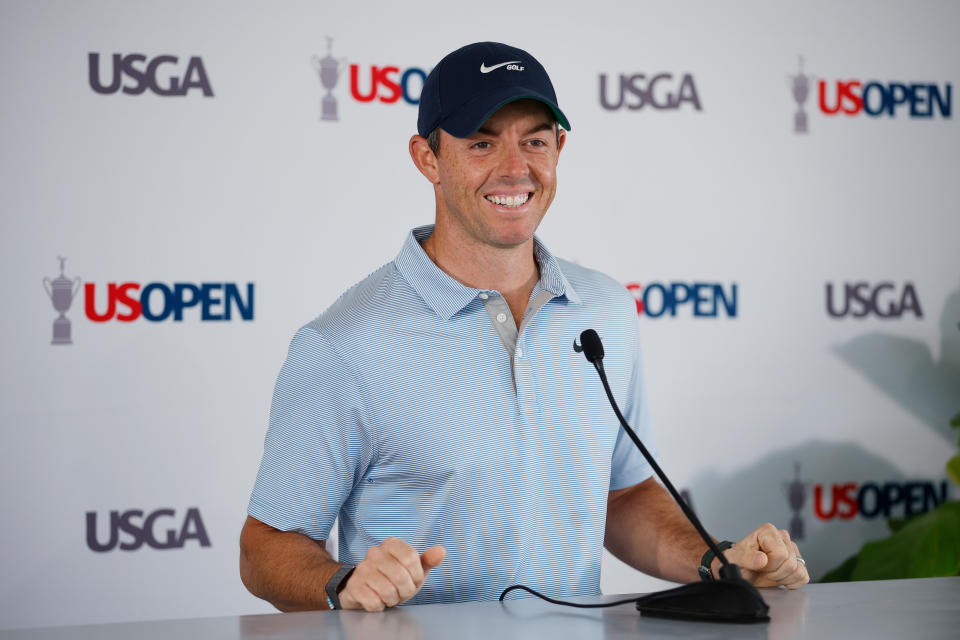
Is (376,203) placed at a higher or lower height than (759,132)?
lower

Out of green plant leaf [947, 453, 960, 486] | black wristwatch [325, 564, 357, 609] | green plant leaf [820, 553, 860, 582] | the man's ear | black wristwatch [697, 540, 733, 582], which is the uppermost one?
the man's ear

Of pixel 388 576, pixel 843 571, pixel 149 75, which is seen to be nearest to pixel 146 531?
pixel 149 75

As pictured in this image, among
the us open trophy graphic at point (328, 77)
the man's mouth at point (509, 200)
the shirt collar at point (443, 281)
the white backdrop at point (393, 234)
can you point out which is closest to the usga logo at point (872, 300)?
the white backdrop at point (393, 234)

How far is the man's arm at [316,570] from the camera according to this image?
1.13 meters

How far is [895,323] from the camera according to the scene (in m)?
3.32

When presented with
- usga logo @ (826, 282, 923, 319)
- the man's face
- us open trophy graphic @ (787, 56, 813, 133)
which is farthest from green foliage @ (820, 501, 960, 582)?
the man's face

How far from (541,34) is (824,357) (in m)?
1.43

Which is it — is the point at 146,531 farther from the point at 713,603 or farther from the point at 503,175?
the point at 713,603

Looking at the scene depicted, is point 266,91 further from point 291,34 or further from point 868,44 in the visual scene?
point 868,44

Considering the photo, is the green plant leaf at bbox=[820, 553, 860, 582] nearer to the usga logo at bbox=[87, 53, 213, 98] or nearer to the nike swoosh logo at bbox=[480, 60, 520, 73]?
the nike swoosh logo at bbox=[480, 60, 520, 73]

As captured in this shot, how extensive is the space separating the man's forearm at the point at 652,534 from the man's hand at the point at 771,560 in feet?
0.72

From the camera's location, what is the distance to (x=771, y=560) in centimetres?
123

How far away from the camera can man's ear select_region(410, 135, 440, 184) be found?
1.70 m

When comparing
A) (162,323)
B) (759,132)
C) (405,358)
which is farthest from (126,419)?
(759,132)
